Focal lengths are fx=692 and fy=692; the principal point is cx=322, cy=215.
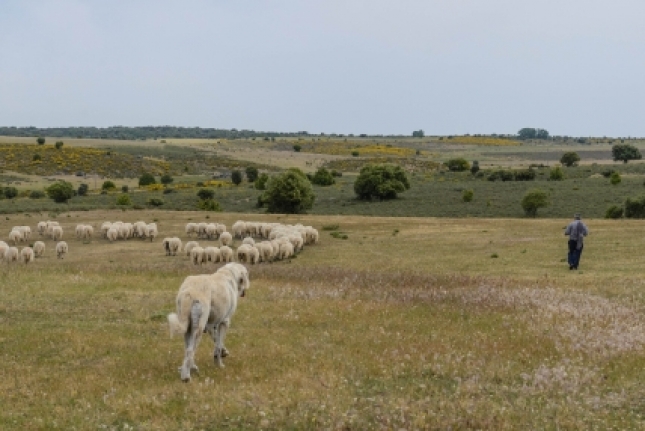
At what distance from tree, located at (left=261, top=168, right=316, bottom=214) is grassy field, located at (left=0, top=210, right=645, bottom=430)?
40.4 meters

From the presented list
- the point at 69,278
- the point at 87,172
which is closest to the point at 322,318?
Answer: the point at 69,278

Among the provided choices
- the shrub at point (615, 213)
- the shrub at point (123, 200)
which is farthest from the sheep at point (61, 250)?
the shrub at point (615, 213)

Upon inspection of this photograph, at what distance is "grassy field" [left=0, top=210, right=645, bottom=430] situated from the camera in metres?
9.45

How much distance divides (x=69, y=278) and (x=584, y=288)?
644 inches

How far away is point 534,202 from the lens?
220ft

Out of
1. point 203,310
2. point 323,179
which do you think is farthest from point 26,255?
point 323,179

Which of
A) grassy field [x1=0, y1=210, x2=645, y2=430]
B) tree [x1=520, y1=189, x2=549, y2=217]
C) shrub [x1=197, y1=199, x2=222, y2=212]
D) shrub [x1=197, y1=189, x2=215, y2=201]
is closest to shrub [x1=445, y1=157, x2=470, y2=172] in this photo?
tree [x1=520, y1=189, x2=549, y2=217]

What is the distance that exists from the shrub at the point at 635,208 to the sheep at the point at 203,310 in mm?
52079

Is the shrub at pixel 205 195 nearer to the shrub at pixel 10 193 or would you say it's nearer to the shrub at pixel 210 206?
the shrub at pixel 210 206

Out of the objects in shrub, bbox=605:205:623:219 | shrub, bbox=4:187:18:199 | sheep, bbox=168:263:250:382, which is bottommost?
shrub, bbox=4:187:18:199

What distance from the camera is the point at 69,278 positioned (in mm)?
22828

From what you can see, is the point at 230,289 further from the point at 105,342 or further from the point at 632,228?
the point at 632,228

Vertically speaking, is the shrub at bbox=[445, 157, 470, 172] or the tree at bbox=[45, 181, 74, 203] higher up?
the shrub at bbox=[445, 157, 470, 172]

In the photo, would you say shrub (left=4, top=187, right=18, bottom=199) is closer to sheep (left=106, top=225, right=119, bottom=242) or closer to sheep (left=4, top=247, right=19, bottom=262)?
sheep (left=106, top=225, right=119, bottom=242)
